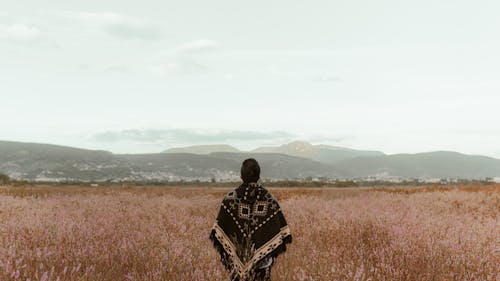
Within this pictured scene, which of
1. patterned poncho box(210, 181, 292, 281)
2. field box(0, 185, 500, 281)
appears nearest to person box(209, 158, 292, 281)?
patterned poncho box(210, 181, 292, 281)

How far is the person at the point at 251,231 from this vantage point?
14.9 ft

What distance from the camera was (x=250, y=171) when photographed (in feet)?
14.6

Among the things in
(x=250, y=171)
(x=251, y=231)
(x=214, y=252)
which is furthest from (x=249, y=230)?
(x=214, y=252)

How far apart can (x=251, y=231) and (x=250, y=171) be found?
26.4 inches

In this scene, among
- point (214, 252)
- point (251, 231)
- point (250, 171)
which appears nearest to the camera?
point (250, 171)

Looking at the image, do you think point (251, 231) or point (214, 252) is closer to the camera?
point (251, 231)

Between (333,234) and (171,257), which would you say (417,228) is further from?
(171,257)

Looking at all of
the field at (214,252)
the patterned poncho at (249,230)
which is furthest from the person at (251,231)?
the field at (214,252)

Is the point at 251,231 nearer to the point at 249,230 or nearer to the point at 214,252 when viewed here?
the point at 249,230

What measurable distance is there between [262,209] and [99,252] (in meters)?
2.57

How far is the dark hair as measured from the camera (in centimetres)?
443

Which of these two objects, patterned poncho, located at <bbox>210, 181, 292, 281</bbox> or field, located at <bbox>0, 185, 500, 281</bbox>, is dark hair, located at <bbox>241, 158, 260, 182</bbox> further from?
field, located at <bbox>0, 185, 500, 281</bbox>

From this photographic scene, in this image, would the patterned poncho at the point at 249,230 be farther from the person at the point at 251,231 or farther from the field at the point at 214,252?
the field at the point at 214,252

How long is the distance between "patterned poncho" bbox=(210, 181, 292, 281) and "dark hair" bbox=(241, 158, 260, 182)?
10cm
